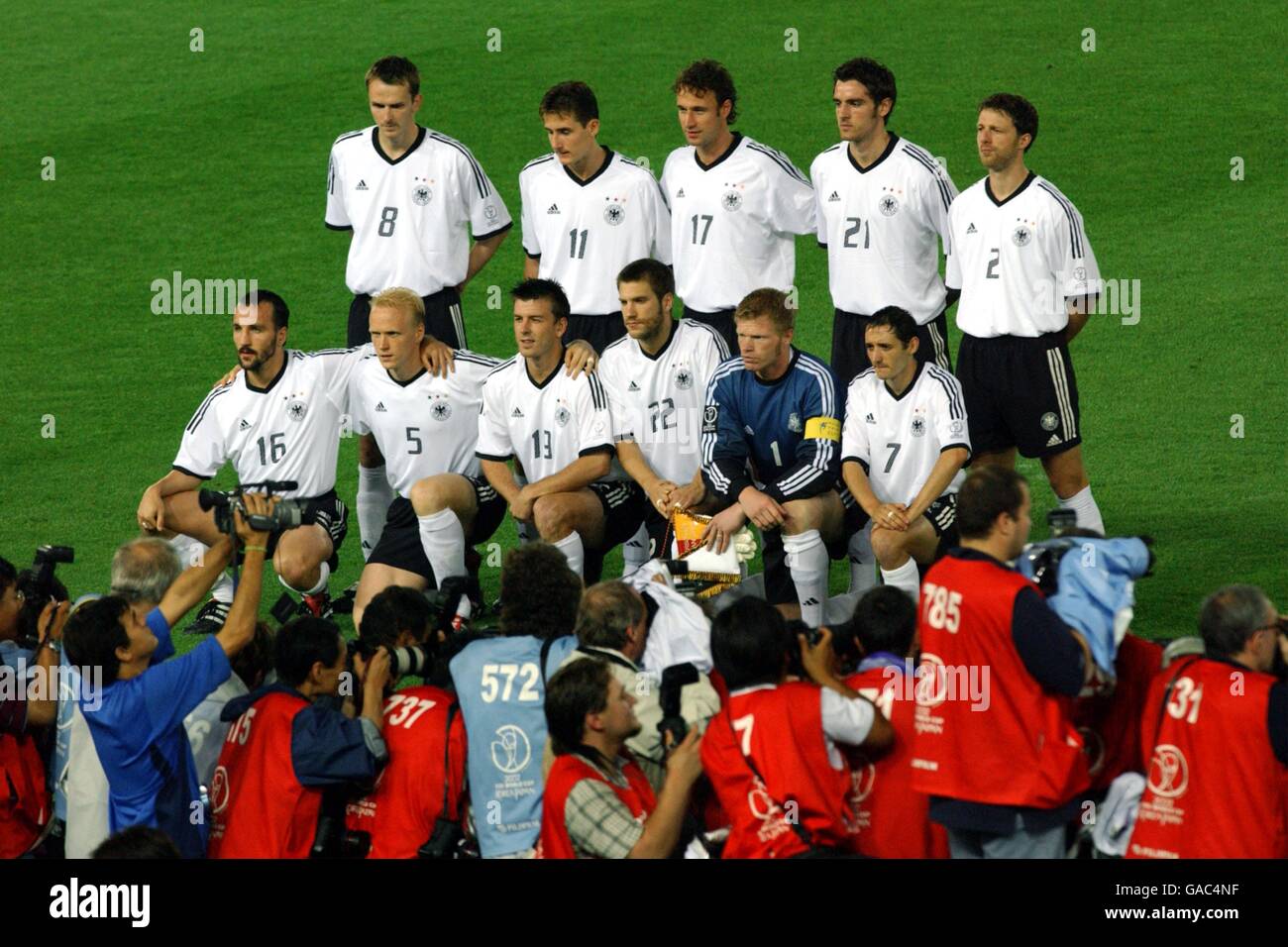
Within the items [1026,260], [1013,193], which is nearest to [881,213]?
[1013,193]

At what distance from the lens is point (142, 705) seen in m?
5.64

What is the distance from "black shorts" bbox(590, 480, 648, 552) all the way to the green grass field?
1.02 m

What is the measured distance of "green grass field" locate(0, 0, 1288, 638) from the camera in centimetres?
1020

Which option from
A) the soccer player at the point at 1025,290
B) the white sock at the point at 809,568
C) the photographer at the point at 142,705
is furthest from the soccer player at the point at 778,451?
the photographer at the point at 142,705

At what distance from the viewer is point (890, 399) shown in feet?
27.0

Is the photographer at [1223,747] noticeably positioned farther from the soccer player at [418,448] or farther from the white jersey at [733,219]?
the white jersey at [733,219]

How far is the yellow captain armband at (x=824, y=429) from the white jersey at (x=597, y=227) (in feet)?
5.16

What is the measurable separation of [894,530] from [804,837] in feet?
9.31

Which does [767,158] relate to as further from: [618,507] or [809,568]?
[809,568]

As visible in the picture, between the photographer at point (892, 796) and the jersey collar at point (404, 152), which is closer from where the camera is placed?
the photographer at point (892, 796)

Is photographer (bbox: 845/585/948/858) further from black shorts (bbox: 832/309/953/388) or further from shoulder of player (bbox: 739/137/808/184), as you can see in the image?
shoulder of player (bbox: 739/137/808/184)

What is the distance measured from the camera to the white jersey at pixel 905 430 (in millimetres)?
8133
